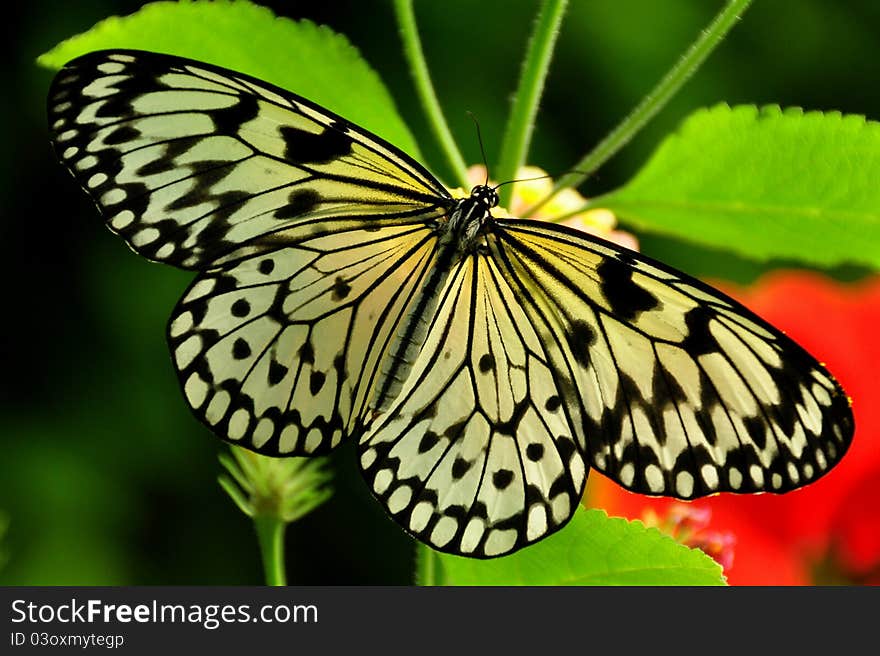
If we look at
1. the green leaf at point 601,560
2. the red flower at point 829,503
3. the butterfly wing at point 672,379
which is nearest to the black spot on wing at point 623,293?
the butterfly wing at point 672,379

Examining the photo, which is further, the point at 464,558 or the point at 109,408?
the point at 109,408

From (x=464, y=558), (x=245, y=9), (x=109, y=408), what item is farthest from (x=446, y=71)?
(x=464, y=558)

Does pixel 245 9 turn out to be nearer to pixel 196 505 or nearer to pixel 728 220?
pixel 728 220

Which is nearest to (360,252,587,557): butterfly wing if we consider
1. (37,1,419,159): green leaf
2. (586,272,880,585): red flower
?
(37,1,419,159): green leaf

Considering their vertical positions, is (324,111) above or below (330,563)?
below

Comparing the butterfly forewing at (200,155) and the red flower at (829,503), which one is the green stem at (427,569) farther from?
the red flower at (829,503)

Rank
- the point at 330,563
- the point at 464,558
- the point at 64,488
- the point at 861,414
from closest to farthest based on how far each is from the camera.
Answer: the point at 464,558
the point at 861,414
the point at 64,488
the point at 330,563

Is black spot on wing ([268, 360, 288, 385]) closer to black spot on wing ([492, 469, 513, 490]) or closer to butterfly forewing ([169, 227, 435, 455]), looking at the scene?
butterfly forewing ([169, 227, 435, 455])

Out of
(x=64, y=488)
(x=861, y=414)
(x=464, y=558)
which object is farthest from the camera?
(x=64, y=488)

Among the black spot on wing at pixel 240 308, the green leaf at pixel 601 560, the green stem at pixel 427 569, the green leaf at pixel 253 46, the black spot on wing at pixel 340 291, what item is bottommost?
the green leaf at pixel 601 560
